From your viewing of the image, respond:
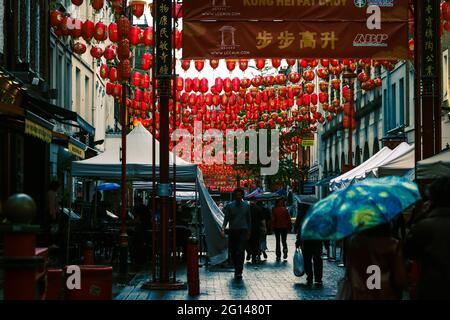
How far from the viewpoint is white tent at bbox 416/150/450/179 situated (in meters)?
15.9

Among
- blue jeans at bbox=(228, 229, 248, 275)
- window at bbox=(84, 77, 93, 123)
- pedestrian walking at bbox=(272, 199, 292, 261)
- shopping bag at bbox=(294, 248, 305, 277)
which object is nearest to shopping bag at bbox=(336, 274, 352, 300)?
shopping bag at bbox=(294, 248, 305, 277)

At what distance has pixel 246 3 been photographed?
733 inches

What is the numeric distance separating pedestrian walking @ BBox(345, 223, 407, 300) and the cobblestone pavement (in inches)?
307

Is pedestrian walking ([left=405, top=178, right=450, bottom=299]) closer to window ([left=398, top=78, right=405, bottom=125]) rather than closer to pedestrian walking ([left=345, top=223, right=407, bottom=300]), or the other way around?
pedestrian walking ([left=345, top=223, right=407, bottom=300])

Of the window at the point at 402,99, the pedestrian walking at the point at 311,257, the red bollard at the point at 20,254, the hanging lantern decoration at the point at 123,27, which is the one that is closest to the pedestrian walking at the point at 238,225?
the pedestrian walking at the point at 311,257

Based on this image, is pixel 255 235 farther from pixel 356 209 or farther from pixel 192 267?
pixel 356 209

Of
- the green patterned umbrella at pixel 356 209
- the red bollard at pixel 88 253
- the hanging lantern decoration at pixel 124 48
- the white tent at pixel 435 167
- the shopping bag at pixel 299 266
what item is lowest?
the shopping bag at pixel 299 266

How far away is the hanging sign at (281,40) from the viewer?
732 inches

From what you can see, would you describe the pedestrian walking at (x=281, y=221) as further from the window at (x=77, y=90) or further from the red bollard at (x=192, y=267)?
the window at (x=77, y=90)

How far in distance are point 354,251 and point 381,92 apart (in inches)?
1602

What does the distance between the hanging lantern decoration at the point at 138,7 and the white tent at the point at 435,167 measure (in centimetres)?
945

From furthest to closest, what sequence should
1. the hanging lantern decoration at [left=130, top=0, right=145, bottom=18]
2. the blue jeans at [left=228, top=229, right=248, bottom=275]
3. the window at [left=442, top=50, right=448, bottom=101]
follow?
1. the window at [left=442, top=50, right=448, bottom=101]
2. the hanging lantern decoration at [left=130, top=0, right=145, bottom=18]
3. the blue jeans at [left=228, top=229, right=248, bottom=275]
